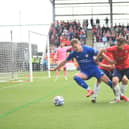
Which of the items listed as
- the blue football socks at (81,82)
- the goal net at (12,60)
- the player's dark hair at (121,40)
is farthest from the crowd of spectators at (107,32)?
the player's dark hair at (121,40)

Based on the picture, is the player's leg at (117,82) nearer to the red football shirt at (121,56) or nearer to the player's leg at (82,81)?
the red football shirt at (121,56)

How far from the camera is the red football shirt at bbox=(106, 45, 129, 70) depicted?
10883 mm

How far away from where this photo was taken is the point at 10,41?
26.1m

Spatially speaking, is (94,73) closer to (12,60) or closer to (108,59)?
(108,59)

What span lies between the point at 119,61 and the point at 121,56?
0.21 metres

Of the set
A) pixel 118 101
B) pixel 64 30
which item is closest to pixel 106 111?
pixel 118 101

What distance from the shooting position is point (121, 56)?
35.8 feet

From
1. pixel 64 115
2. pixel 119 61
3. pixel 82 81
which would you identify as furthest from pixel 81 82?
pixel 64 115

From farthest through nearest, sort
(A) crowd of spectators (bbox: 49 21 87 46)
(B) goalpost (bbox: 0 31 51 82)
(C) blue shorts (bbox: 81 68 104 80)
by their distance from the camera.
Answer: (A) crowd of spectators (bbox: 49 21 87 46)
(B) goalpost (bbox: 0 31 51 82)
(C) blue shorts (bbox: 81 68 104 80)

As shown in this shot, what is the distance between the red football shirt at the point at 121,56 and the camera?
10.9m

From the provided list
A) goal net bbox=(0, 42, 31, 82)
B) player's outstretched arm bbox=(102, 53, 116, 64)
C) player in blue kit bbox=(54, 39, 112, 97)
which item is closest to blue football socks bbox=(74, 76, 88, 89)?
player in blue kit bbox=(54, 39, 112, 97)

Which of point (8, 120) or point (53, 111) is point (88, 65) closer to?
point (53, 111)

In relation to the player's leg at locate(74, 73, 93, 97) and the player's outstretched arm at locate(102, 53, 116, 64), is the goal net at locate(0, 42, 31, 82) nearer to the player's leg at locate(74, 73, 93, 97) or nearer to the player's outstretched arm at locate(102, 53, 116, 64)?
the player's leg at locate(74, 73, 93, 97)

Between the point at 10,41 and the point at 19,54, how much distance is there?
2.70 meters
